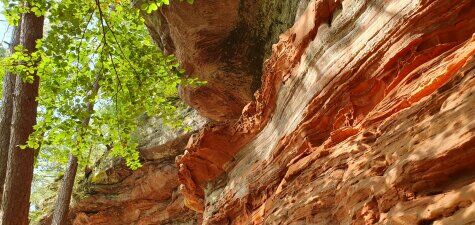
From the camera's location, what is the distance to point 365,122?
17.9 feet

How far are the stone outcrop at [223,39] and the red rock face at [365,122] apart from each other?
9.00 feet

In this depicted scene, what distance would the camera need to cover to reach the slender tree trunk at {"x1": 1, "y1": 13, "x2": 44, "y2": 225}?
6.79 meters

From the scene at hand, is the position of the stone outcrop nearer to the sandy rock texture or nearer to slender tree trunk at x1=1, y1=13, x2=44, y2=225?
slender tree trunk at x1=1, y1=13, x2=44, y2=225

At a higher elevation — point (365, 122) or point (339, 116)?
point (339, 116)

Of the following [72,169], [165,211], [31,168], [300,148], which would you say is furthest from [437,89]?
[165,211]

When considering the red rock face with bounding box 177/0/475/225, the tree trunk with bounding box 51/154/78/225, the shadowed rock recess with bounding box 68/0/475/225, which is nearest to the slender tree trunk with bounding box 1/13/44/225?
the shadowed rock recess with bounding box 68/0/475/225

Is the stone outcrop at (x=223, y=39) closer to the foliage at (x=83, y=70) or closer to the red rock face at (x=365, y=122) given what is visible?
the foliage at (x=83, y=70)

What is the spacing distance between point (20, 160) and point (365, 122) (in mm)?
5587

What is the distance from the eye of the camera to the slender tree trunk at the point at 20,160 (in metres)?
6.79

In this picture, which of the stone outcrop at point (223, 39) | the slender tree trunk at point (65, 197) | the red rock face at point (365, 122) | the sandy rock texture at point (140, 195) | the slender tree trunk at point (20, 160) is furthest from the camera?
the sandy rock texture at point (140, 195)

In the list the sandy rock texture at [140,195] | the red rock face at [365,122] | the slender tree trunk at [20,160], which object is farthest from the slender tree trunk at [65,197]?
the red rock face at [365,122]

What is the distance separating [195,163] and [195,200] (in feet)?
4.40

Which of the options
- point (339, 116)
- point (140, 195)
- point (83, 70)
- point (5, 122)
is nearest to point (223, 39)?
point (83, 70)

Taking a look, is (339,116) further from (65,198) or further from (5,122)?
(65,198)
